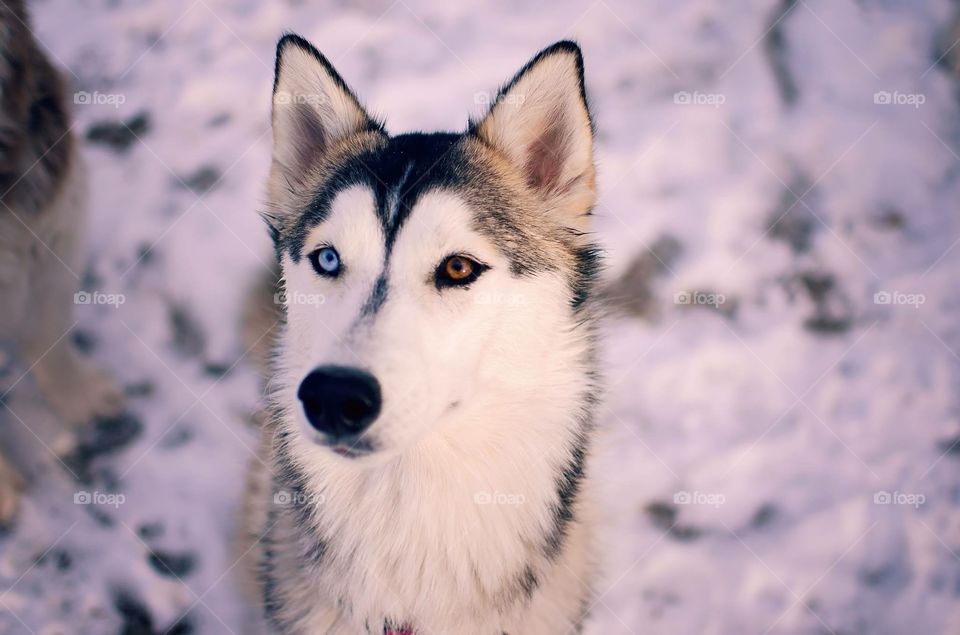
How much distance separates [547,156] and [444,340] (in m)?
0.77

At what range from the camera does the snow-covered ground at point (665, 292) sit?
8.32ft

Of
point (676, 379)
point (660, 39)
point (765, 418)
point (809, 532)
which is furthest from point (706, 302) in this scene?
point (660, 39)

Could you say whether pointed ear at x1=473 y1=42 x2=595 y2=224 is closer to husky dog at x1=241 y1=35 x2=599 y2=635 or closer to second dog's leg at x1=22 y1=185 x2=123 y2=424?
husky dog at x1=241 y1=35 x2=599 y2=635

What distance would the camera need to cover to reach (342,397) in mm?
1367

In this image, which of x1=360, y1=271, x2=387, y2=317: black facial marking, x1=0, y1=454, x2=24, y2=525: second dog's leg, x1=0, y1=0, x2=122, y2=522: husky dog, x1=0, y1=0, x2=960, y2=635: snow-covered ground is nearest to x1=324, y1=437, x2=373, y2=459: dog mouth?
x1=360, y1=271, x2=387, y2=317: black facial marking

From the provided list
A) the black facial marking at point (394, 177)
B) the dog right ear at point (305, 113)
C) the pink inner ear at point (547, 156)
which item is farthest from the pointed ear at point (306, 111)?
the pink inner ear at point (547, 156)

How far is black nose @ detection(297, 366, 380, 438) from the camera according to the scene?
136 centimetres

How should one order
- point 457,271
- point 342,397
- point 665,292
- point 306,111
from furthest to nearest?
point 665,292 → point 306,111 → point 457,271 → point 342,397

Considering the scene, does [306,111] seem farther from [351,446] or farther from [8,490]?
[8,490]

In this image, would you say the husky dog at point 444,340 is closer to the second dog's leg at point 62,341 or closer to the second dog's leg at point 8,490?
the second dog's leg at point 62,341

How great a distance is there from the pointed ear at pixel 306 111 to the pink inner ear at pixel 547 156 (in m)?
0.57

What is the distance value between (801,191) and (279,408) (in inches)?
116

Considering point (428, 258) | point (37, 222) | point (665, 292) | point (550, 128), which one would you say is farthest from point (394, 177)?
point (665, 292)

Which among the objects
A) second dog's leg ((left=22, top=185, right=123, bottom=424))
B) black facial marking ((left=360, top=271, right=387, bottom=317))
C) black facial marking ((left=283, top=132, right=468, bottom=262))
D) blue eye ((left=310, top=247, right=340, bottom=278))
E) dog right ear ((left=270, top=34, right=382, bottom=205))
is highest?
dog right ear ((left=270, top=34, right=382, bottom=205))
